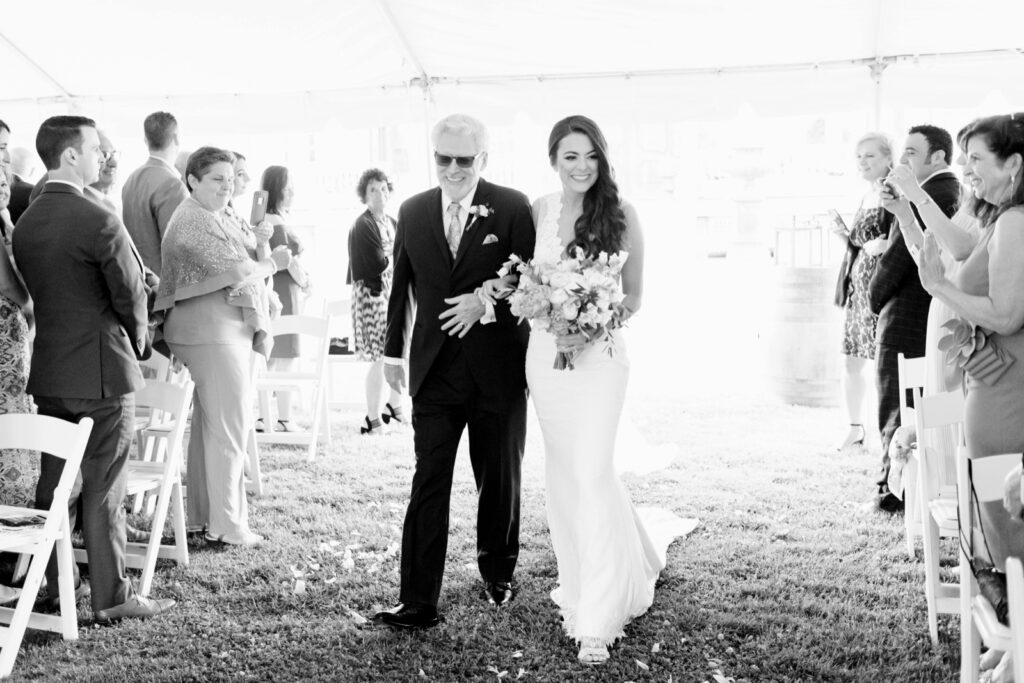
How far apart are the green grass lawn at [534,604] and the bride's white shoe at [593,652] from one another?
55 millimetres

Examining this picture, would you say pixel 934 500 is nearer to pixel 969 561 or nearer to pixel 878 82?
pixel 969 561

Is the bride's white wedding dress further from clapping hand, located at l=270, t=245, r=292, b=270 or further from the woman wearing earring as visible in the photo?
clapping hand, located at l=270, t=245, r=292, b=270

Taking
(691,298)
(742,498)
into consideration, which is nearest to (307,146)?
(691,298)

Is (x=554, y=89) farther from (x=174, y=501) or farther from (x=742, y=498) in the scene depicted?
(x=174, y=501)

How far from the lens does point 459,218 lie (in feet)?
14.7

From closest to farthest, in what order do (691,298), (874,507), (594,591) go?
1. (594,591)
2. (874,507)
3. (691,298)

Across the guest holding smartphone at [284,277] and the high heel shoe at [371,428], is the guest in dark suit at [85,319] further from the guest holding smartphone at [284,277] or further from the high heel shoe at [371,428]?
the high heel shoe at [371,428]

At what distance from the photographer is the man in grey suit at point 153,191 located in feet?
20.8

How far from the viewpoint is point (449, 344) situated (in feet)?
14.6

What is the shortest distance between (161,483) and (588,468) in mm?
2222

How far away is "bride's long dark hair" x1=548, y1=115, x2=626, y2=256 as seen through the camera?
4.21 metres

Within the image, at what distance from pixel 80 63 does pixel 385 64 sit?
3171 mm

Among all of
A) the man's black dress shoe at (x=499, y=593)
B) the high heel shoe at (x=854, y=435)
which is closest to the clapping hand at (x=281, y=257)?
the man's black dress shoe at (x=499, y=593)

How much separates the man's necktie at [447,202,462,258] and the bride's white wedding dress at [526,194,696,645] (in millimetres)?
358
